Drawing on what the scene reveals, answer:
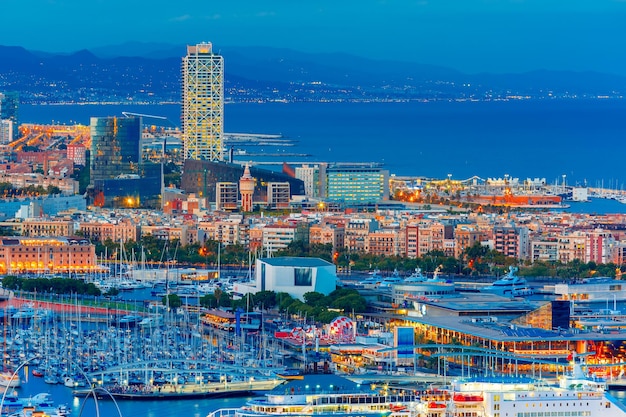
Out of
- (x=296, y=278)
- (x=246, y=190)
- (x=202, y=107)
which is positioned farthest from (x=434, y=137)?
(x=296, y=278)

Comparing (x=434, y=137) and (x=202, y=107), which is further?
(x=434, y=137)

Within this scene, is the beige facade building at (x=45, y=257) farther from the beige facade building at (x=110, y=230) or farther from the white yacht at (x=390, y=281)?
the white yacht at (x=390, y=281)

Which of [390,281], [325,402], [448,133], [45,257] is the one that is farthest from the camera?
[448,133]

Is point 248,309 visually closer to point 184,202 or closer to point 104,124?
point 184,202

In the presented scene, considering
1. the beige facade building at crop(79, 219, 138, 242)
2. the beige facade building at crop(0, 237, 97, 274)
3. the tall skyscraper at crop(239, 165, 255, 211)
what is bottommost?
the beige facade building at crop(0, 237, 97, 274)

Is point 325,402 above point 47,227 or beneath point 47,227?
beneath

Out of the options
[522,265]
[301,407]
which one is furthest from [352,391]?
[522,265]

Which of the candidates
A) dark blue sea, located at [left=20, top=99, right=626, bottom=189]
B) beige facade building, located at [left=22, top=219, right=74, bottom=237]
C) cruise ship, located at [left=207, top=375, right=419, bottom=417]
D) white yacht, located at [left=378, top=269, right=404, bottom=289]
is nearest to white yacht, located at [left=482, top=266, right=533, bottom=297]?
white yacht, located at [left=378, top=269, right=404, bottom=289]

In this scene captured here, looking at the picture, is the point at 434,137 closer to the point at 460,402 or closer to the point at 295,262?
the point at 295,262

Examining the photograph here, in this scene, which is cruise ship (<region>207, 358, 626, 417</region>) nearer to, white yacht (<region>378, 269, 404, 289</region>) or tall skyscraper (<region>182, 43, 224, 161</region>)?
white yacht (<region>378, 269, 404, 289</region>)
